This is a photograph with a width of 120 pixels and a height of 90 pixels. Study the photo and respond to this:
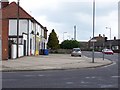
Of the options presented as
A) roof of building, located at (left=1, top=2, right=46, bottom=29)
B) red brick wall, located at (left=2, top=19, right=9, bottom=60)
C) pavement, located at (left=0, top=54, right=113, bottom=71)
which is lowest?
pavement, located at (left=0, top=54, right=113, bottom=71)

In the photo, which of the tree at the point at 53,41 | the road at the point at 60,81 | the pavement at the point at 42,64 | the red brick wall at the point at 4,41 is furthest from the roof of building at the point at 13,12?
the road at the point at 60,81

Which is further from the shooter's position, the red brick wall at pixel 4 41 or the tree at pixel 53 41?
the tree at pixel 53 41

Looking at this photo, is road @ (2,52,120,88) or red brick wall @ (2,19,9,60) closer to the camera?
road @ (2,52,120,88)

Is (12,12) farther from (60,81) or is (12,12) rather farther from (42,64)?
(60,81)

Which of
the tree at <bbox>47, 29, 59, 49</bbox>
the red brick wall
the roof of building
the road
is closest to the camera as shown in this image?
the road

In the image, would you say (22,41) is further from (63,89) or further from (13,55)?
(63,89)

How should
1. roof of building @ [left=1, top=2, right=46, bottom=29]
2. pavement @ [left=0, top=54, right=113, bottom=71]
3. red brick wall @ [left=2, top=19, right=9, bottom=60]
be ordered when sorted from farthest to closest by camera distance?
roof of building @ [left=1, top=2, right=46, bottom=29], red brick wall @ [left=2, top=19, right=9, bottom=60], pavement @ [left=0, top=54, right=113, bottom=71]

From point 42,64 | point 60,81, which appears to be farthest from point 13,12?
point 60,81

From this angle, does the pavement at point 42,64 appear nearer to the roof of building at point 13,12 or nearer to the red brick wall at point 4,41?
the red brick wall at point 4,41

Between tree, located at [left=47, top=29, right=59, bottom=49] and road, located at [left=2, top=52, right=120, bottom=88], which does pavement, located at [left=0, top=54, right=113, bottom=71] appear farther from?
tree, located at [left=47, top=29, right=59, bottom=49]

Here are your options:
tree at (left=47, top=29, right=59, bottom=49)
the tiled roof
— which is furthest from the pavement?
tree at (left=47, top=29, right=59, bottom=49)

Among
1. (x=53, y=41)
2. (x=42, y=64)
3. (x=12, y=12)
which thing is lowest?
(x=42, y=64)

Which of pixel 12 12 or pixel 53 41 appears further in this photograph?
pixel 53 41

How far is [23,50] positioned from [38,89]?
38.6 metres
